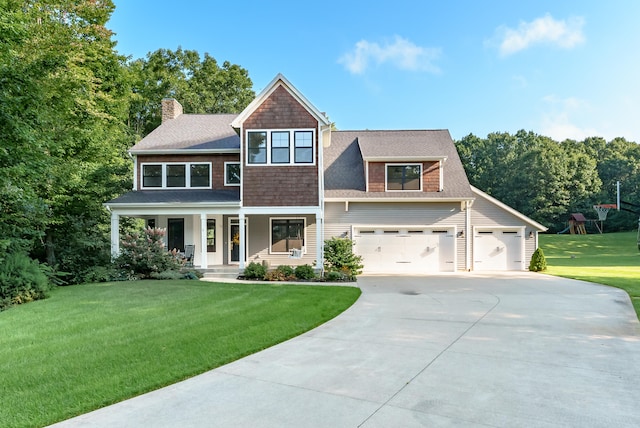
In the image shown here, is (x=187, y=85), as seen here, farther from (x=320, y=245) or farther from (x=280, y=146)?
(x=320, y=245)

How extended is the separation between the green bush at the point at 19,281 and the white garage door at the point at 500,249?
17086 millimetres

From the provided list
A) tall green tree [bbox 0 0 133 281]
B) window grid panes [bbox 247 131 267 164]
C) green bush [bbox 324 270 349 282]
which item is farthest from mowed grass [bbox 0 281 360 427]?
window grid panes [bbox 247 131 267 164]

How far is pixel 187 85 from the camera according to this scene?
34531 millimetres

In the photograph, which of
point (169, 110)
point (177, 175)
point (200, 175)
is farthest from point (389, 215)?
point (169, 110)

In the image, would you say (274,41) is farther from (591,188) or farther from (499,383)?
(591,188)

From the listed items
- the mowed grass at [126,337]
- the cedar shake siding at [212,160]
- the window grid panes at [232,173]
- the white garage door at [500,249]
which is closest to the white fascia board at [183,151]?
the cedar shake siding at [212,160]

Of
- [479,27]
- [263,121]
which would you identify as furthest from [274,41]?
[479,27]

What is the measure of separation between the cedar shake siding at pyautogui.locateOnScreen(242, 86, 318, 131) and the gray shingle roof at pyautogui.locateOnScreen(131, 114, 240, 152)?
2.45 m

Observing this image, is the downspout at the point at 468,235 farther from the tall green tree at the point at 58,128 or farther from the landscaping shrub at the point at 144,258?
Answer: the tall green tree at the point at 58,128

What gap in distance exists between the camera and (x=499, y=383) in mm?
4387

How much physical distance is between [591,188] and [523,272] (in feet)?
141

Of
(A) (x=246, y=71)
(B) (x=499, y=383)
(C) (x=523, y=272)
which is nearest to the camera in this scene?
(B) (x=499, y=383)

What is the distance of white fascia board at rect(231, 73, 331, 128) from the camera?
1546 centimetres

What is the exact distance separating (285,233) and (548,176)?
4315 cm
